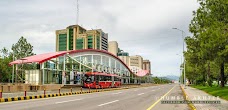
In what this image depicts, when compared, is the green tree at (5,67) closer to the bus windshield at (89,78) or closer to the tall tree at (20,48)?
the tall tree at (20,48)

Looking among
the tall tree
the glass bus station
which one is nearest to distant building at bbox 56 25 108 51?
the glass bus station

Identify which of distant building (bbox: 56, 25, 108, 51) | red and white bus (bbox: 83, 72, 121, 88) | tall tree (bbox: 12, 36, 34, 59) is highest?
distant building (bbox: 56, 25, 108, 51)

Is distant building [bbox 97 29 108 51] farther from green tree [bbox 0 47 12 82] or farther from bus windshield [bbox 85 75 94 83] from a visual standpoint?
bus windshield [bbox 85 75 94 83]

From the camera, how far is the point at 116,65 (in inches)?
3925

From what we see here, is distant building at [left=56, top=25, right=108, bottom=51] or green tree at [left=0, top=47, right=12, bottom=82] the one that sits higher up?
distant building at [left=56, top=25, right=108, bottom=51]

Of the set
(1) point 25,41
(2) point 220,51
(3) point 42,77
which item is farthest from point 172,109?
(1) point 25,41

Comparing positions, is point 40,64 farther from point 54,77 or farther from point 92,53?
point 92,53

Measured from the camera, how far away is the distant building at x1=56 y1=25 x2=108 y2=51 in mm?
168500

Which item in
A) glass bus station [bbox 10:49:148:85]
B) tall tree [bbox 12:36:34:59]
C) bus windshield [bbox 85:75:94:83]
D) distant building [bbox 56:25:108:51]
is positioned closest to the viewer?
glass bus station [bbox 10:49:148:85]

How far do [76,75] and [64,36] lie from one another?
118753 mm

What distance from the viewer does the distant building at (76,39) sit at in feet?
553

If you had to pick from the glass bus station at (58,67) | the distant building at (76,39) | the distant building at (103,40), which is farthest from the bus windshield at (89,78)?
the distant building at (103,40)

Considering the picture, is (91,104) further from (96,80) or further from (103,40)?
(103,40)

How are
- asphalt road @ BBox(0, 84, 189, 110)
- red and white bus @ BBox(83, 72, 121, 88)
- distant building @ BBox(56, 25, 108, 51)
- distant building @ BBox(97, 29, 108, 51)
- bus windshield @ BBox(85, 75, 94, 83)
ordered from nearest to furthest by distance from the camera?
1. asphalt road @ BBox(0, 84, 189, 110)
2. red and white bus @ BBox(83, 72, 121, 88)
3. bus windshield @ BBox(85, 75, 94, 83)
4. distant building @ BBox(56, 25, 108, 51)
5. distant building @ BBox(97, 29, 108, 51)
